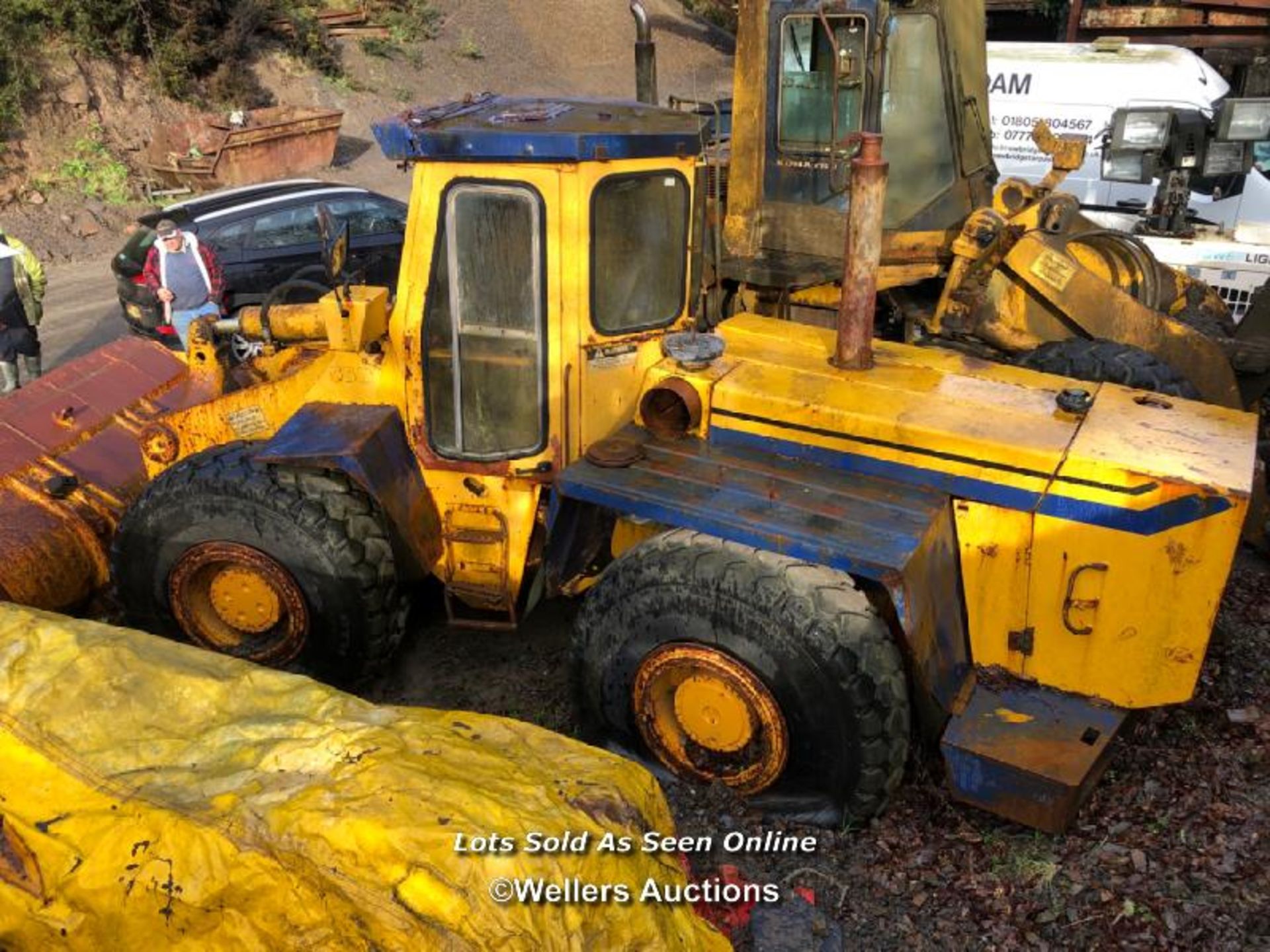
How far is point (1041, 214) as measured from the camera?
6055 millimetres

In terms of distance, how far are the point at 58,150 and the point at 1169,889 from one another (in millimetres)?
17495

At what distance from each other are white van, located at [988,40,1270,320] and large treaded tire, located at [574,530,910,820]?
22.8ft

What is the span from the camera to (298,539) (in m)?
4.34

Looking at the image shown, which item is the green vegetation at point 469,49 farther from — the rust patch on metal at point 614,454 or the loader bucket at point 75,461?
the rust patch on metal at point 614,454

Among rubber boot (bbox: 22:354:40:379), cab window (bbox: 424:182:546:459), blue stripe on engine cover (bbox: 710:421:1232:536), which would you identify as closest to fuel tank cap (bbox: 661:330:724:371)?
blue stripe on engine cover (bbox: 710:421:1232:536)

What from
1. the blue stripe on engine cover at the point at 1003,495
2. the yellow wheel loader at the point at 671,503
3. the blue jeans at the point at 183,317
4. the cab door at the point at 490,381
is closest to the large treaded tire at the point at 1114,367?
the yellow wheel loader at the point at 671,503

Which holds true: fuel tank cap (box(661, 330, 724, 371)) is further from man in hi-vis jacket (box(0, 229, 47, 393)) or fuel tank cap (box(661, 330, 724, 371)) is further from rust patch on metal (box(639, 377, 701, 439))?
man in hi-vis jacket (box(0, 229, 47, 393))

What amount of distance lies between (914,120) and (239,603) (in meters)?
4.81

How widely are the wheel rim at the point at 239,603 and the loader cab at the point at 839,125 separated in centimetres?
348

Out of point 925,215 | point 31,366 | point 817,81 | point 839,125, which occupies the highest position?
point 817,81
